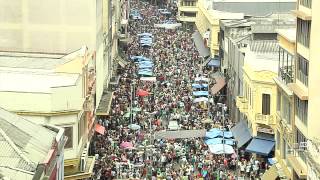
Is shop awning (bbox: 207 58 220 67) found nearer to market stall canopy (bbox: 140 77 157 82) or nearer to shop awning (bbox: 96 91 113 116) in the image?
market stall canopy (bbox: 140 77 157 82)

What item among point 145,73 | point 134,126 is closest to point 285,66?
point 134,126

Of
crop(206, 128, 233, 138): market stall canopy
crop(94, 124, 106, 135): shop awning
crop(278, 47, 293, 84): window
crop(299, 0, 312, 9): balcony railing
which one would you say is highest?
crop(299, 0, 312, 9): balcony railing

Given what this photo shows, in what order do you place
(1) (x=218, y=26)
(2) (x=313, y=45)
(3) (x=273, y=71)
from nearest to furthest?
(2) (x=313, y=45) → (3) (x=273, y=71) → (1) (x=218, y=26)

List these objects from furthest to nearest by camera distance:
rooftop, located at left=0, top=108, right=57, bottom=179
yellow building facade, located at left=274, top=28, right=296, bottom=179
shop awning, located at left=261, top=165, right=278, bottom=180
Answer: shop awning, located at left=261, top=165, right=278, bottom=180, yellow building facade, located at left=274, top=28, right=296, bottom=179, rooftop, located at left=0, top=108, right=57, bottom=179

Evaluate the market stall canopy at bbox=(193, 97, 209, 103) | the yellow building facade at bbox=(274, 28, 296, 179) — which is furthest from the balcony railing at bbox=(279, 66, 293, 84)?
the market stall canopy at bbox=(193, 97, 209, 103)

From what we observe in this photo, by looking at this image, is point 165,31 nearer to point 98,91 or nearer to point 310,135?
point 98,91

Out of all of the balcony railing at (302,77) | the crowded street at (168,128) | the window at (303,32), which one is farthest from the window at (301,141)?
the crowded street at (168,128)

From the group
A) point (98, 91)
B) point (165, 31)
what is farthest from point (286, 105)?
point (165, 31)
